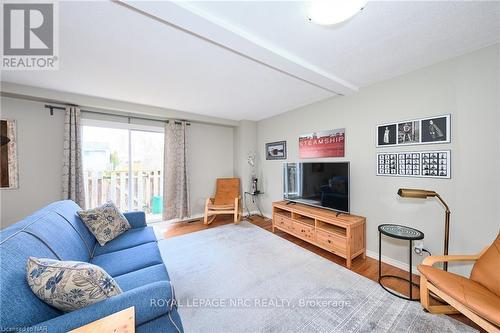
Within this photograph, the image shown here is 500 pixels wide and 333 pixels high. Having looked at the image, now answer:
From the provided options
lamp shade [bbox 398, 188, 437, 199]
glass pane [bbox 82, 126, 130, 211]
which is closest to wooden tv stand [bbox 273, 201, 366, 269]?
lamp shade [bbox 398, 188, 437, 199]

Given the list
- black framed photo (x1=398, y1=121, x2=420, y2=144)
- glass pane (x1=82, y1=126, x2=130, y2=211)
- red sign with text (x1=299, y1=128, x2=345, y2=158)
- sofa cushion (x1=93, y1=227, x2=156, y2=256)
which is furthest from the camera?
glass pane (x1=82, y1=126, x2=130, y2=211)

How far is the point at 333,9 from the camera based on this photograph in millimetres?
1159

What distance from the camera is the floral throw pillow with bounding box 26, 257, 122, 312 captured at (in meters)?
0.85

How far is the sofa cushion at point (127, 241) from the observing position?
1.78 meters

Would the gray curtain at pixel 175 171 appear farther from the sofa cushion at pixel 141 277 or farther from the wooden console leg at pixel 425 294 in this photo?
the wooden console leg at pixel 425 294

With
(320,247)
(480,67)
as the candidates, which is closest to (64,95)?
(320,247)

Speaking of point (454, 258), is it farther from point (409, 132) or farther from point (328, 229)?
point (409, 132)

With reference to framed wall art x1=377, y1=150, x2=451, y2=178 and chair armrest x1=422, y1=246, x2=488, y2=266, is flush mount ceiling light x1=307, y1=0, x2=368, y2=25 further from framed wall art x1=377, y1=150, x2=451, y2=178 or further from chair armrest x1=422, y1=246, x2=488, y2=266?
chair armrest x1=422, y1=246, x2=488, y2=266

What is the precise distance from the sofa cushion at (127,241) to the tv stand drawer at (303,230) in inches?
77.8

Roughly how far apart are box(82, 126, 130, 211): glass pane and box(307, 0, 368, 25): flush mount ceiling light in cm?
359

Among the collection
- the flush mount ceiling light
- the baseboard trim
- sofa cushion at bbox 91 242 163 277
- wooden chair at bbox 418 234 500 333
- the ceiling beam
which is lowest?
the baseboard trim

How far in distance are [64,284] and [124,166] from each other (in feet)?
10.0

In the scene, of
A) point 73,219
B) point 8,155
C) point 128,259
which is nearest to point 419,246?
point 128,259

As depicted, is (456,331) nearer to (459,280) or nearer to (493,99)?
(459,280)
